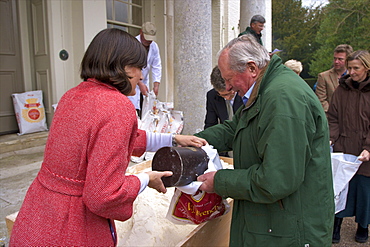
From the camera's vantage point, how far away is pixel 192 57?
4.79m

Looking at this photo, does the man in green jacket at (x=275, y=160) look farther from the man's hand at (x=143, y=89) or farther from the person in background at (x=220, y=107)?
the man's hand at (x=143, y=89)

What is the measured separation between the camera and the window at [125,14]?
6.75 meters

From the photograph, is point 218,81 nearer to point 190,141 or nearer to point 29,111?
point 190,141

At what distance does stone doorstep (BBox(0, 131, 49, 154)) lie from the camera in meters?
4.82

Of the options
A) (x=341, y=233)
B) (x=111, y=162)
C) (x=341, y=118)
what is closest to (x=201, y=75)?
(x=341, y=118)

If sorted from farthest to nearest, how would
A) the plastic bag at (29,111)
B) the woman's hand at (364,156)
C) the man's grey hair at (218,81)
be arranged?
the plastic bag at (29,111) < the woman's hand at (364,156) < the man's grey hair at (218,81)

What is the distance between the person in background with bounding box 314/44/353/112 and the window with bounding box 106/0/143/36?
4.26 m

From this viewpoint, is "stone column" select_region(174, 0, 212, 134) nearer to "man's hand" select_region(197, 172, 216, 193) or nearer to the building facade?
the building facade

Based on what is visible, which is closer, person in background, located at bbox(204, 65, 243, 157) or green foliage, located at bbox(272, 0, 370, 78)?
person in background, located at bbox(204, 65, 243, 157)

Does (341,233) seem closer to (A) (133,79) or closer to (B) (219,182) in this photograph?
(B) (219,182)

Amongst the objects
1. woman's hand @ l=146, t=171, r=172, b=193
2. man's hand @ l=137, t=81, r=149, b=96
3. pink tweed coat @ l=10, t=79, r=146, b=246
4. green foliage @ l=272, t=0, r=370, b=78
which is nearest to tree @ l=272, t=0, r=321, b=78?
green foliage @ l=272, t=0, r=370, b=78

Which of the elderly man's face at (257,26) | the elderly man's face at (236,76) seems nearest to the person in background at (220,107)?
the elderly man's face at (236,76)

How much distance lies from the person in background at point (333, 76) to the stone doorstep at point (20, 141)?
4421mm

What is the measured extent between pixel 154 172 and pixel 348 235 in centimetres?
294
